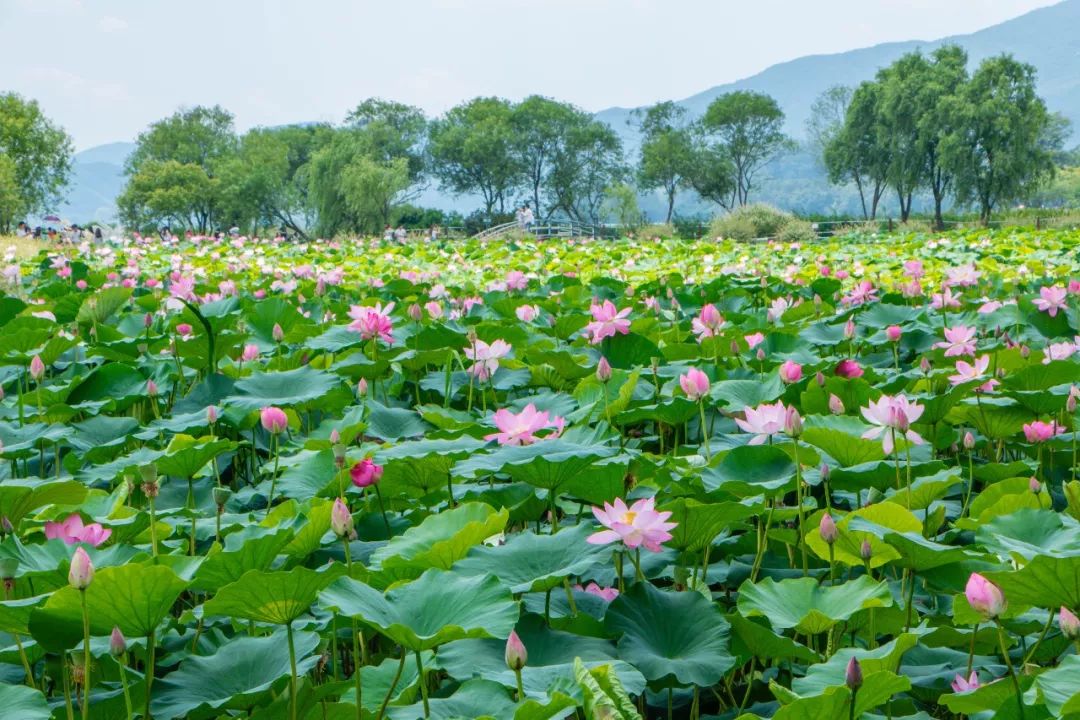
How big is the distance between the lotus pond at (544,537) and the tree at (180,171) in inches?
1832

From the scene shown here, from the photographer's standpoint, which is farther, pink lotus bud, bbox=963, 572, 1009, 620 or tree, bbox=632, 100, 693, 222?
tree, bbox=632, 100, 693, 222

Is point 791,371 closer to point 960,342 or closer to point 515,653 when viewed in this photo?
point 960,342

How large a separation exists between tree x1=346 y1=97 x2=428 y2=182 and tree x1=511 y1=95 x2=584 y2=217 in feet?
21.2

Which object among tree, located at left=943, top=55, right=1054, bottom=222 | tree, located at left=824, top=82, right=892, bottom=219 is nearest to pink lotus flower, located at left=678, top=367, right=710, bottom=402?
tree, located at left=943, top=55, right=1054, bottom=222

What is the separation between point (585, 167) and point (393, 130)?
13.0 meters

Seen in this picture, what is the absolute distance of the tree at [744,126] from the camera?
62125 mm

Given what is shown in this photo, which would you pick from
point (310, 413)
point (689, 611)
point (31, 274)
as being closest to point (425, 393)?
point (310, 413)

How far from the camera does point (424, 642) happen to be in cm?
99

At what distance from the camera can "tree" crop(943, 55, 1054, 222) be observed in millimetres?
31359

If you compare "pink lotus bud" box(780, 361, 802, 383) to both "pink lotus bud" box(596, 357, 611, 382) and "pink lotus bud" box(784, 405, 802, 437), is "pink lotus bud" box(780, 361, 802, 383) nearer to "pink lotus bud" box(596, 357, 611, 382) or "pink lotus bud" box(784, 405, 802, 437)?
"pink lotus bud" box(596, 357, 611, 382)

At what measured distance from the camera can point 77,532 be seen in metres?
1.41

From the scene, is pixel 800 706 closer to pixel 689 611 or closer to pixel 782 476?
pixel 689 611

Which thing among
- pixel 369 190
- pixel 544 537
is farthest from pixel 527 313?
pixel 369 190

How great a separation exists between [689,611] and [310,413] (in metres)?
1.62
